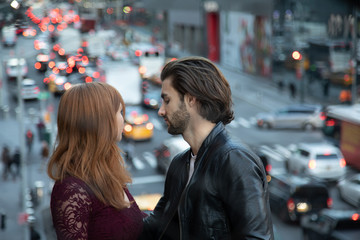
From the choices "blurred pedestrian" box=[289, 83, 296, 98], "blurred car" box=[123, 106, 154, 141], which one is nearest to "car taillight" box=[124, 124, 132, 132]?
"blurred car" box=[123, 106, 154, 141]

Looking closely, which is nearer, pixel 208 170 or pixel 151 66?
pixel 208 170

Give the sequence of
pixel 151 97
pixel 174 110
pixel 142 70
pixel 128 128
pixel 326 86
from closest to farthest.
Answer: pixel 174 110 < pixel 128 128 < pixel 142 70 < pixel 151 97 < pixel 326 86

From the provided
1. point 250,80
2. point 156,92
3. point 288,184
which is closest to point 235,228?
point 288,184

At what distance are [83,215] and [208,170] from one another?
0.69 metres

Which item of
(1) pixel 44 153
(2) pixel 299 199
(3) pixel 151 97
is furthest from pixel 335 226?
(3) pixel 151 97

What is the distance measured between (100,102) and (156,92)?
39714 millimetres

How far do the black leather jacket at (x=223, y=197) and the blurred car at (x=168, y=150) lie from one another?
2121cm

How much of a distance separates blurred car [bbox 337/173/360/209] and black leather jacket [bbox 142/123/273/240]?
20.1m

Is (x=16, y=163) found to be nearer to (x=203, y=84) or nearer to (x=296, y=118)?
(x=296, y=118)

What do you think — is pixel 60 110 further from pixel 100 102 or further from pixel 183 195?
pixel 183 195

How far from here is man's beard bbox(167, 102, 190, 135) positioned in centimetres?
328

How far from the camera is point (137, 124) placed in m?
36.2

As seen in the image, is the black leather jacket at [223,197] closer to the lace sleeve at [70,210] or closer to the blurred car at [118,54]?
the lace sleeve at [70,210]

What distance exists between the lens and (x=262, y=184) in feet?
10.2
